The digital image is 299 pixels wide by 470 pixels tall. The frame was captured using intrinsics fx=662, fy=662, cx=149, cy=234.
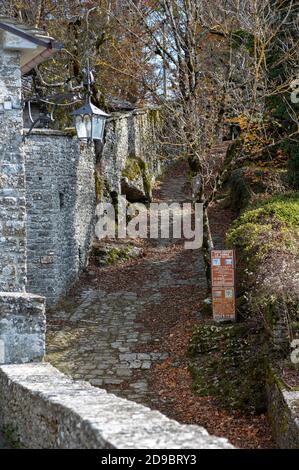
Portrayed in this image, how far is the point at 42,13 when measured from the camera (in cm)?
2064

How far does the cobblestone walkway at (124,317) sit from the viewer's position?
38.9ft

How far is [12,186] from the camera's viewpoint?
34.0 feet

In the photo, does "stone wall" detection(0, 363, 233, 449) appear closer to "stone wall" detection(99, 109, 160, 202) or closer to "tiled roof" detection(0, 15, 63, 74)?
"tiled roof" detection(0, 15, 63, 74)

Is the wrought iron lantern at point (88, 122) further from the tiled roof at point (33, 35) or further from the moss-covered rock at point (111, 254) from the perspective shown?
the moss-covered rock at point (111, 254)

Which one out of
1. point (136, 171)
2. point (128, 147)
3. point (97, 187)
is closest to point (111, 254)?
point (97, 187)

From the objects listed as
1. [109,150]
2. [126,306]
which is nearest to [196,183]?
[126,306]

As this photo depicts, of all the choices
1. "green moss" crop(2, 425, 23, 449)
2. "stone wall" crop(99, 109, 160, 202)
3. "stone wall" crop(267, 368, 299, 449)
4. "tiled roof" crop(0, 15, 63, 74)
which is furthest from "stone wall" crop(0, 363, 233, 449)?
"stone wall" crop(99, 109, 160, 202)

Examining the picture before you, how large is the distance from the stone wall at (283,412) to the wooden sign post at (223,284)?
3264mm

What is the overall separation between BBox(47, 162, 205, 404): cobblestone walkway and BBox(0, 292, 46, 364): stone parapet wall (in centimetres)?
306

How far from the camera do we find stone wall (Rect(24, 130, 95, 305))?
15.8 m

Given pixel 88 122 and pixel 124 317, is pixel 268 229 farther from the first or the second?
pixel 88 122

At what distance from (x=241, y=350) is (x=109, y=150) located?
36.9ft

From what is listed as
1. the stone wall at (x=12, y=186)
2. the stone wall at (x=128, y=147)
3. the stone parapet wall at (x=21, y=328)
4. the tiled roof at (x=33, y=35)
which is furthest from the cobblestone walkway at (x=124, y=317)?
the tiled roof at (x=33, y=35)
